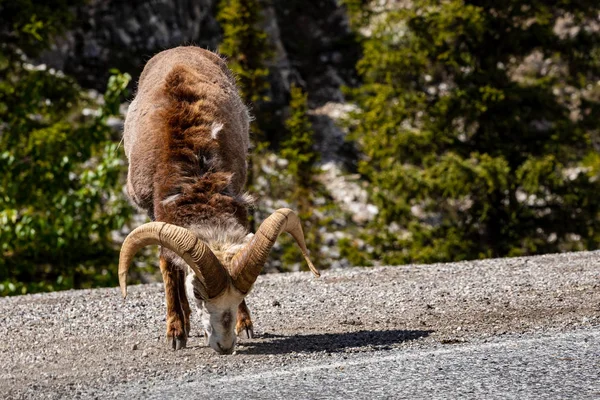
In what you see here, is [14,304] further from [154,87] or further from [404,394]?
[404,394]

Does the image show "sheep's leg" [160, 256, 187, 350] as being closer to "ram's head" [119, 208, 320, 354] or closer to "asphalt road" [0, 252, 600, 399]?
"asphalt road" [0, 252, 600, 399]

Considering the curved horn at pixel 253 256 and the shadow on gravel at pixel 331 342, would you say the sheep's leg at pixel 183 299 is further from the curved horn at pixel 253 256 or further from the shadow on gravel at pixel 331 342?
the curved horn at pixel 253 256

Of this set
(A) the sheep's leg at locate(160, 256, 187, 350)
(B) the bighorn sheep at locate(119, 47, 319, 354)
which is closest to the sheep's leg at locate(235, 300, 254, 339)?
(B) the bighorn sheep at locate(119, 47, 319, 354)

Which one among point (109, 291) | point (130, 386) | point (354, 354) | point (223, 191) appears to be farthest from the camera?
point (109, 291)

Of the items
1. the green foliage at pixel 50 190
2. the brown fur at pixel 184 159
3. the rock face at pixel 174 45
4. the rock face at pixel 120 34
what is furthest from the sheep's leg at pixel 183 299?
the rock face at pixel 120 34

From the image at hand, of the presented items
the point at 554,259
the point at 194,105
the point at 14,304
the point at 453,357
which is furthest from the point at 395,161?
the point at 453,357

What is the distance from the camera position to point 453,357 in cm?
729

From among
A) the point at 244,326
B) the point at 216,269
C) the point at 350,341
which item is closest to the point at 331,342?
the point at 350,341

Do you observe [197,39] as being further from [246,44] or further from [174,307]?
[174,307]

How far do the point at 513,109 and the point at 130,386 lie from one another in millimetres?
19987

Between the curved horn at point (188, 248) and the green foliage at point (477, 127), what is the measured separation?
17027 millimetres

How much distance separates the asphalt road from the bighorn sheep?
50cm

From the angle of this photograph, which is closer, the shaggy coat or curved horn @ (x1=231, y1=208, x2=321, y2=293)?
curved horn @ (x1=231, y1=208, x2=321, y2=293)

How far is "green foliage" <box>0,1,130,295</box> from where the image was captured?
1748 cm
